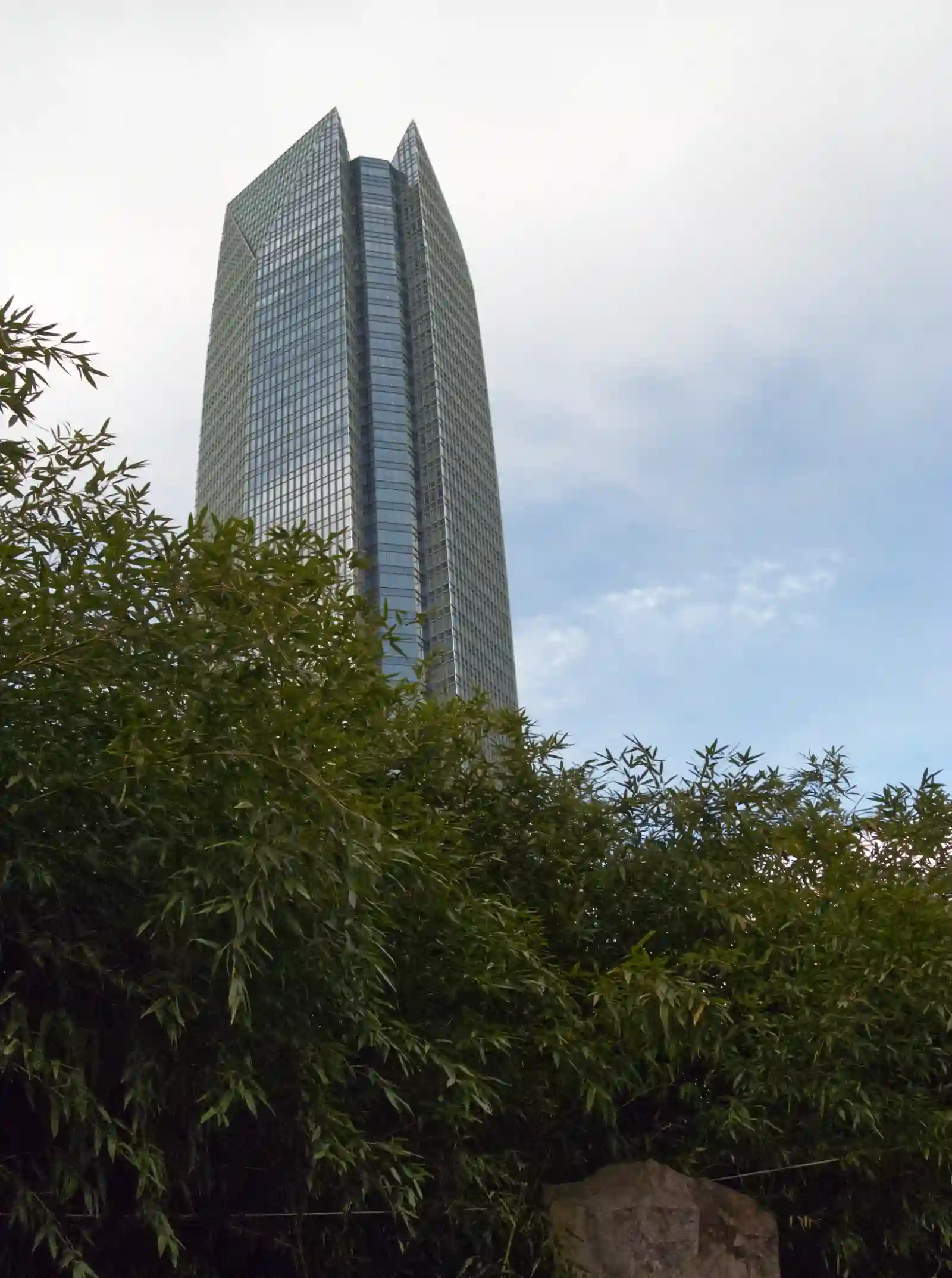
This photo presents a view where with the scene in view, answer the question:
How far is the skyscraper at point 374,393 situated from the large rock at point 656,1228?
39.6 m

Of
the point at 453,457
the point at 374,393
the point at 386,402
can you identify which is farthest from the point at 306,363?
the point at 453,457

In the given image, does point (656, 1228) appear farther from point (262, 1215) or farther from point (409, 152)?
point (409, 152)

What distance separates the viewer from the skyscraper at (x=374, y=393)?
167ft

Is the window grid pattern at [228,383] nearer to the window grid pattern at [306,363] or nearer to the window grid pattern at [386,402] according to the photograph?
the window grid pattern at [306,363]

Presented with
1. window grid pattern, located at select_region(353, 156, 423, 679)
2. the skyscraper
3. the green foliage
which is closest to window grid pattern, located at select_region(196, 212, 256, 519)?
the skyscraper

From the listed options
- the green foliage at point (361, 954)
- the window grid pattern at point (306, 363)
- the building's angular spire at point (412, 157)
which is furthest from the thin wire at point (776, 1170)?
the building's angular spire at point (412, 157)

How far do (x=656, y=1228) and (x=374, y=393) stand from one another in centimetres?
4962

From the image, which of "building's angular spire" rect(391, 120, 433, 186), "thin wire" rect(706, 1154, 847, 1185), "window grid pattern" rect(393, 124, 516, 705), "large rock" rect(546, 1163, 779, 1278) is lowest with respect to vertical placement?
"large rock" rect(546, 1163, 779, 1278)

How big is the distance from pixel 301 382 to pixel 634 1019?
5121 cm

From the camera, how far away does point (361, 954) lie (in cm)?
485

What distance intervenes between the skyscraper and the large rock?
130 feet

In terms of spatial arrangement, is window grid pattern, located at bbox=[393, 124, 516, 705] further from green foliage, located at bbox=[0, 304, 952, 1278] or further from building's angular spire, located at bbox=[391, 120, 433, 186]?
green foliage, located at bbox=[0, 304, 952, 1278]

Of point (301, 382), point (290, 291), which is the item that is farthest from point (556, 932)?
point (290, 291)

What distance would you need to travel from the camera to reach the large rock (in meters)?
5.66
